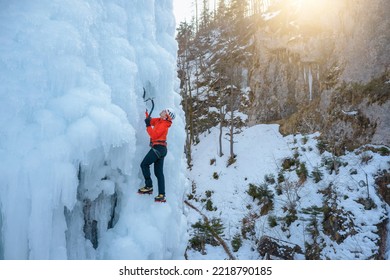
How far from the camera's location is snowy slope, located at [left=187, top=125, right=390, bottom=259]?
31.8 feet

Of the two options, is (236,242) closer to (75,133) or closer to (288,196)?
(288,196)

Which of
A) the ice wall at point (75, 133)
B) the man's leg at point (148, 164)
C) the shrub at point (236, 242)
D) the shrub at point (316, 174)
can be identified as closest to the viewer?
the ice wall at point (75, 133)

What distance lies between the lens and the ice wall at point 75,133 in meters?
2.98

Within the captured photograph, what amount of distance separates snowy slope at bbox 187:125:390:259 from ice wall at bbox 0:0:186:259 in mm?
7706

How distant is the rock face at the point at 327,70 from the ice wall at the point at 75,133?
11.5 meters

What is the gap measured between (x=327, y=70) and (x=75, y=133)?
15.9 m

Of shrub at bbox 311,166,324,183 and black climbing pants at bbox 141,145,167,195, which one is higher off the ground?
black climbing pants at bbox 141,145,167,195

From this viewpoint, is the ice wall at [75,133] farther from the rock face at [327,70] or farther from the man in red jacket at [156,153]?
the rock face at [327,70]

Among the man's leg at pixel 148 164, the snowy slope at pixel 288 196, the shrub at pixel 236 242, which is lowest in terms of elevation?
the shrub at pixel 236 242

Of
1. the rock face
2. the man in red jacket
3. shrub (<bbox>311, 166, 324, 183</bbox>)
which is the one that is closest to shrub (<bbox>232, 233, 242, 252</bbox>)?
shrub (<bbox>311, 166, 324, 183</bbox>)

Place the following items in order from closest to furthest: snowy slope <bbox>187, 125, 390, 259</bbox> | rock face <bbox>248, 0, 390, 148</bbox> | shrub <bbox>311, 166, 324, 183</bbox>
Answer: snowy slope <bbox>187, 125, 390, 259</bbox>, shrub <bbox>311, 166, 324, 183</bbox>, rock face <bbox>248, 0, 390, 148</bbox>

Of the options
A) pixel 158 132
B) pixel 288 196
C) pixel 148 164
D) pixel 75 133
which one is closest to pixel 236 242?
pixel 288 196

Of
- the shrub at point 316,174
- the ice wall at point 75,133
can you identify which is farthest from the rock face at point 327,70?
the ice wall at point 75,133

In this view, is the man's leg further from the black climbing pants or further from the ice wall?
the ice wall
